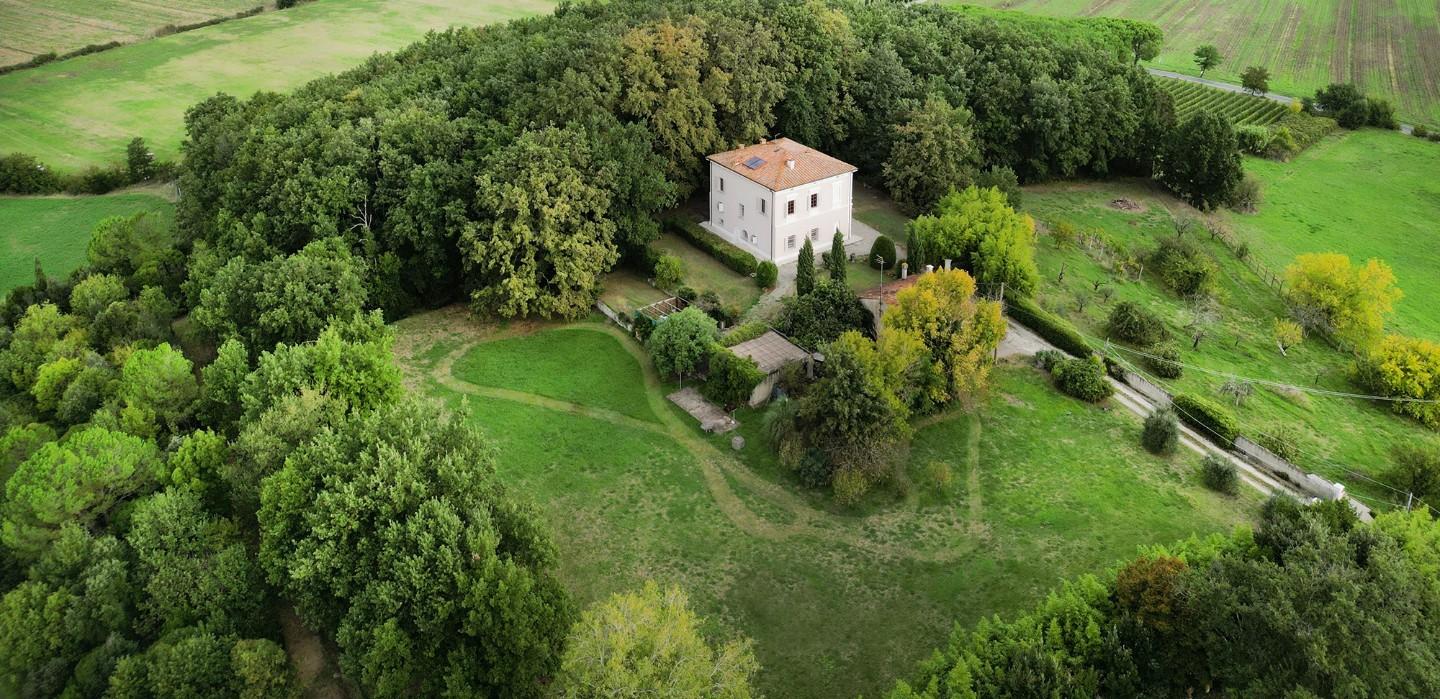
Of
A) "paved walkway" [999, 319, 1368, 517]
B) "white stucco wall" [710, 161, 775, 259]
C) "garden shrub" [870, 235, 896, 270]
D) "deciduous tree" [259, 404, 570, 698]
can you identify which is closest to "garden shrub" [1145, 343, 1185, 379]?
"paved walkway" [999, 319, 1368, 517]

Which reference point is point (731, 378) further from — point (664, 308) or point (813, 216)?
point (813, 216)

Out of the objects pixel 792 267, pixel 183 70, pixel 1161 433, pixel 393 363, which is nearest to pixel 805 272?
pixel 792 267

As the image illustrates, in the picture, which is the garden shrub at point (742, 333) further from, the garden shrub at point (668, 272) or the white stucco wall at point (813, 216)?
the white stucco wall at point (813, 216)

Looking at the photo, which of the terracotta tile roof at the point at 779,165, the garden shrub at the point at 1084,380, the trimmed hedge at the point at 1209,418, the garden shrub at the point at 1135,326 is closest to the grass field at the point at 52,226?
the terracotta tile roof at the point at 779,165

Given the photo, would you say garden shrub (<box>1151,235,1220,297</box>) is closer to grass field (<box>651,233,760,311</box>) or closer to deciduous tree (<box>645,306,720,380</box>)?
grass field (<box>651,233,760,311</box>)

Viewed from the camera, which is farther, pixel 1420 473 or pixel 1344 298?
pixel 1344 298

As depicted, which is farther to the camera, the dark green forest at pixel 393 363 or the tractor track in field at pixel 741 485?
the tractor track in field at pixel 741 485

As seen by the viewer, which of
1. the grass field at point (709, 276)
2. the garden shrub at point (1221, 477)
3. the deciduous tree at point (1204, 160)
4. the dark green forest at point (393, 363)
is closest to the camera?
the dark green forest at point (393, 363)
